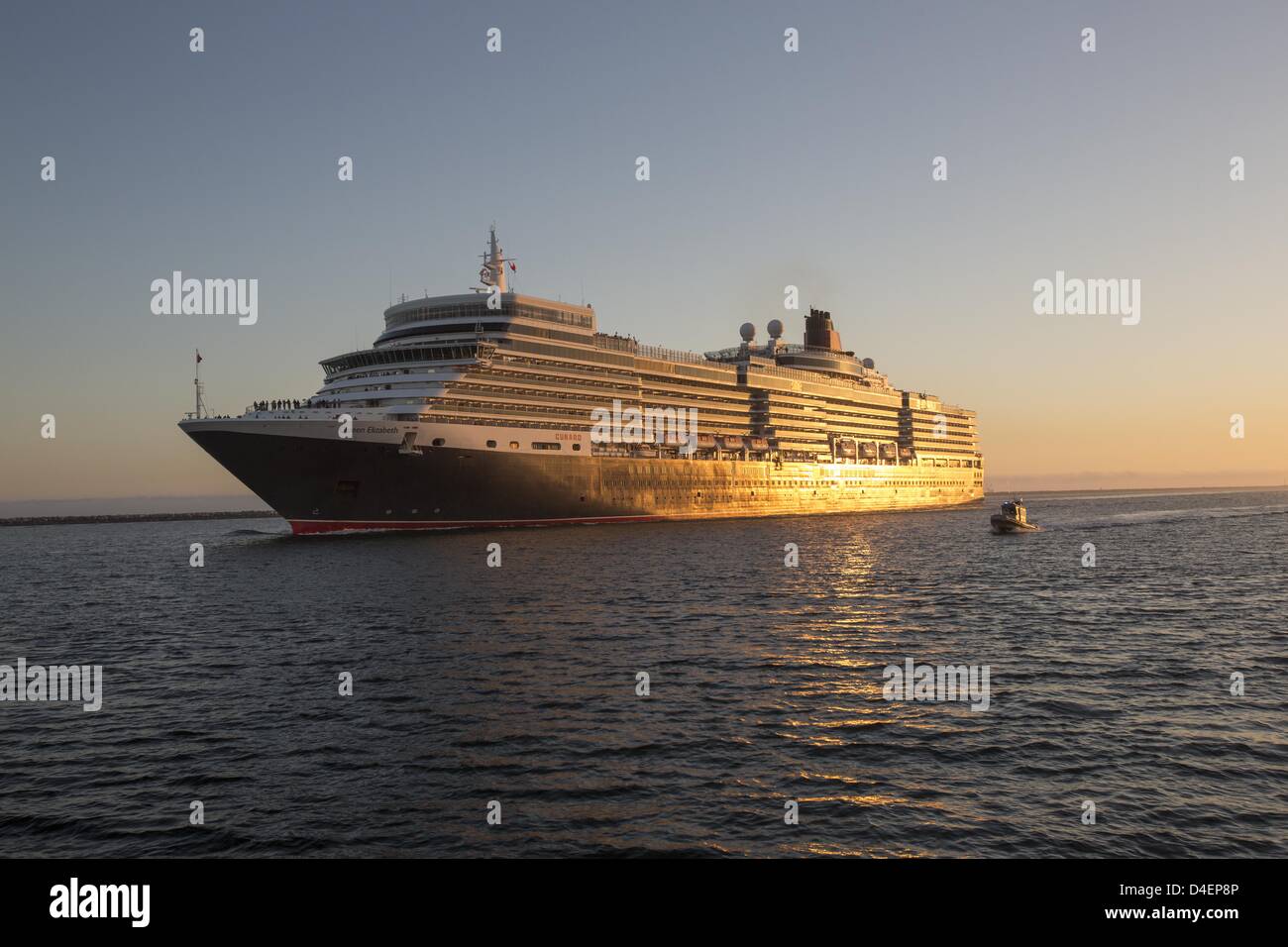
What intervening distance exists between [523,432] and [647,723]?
57.3 m

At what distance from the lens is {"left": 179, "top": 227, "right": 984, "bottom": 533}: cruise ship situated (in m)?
62.5

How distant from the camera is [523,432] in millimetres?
72812

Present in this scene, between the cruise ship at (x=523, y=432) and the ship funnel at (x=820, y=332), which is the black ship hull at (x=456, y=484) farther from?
the ship funnel at (x=820, y=332)

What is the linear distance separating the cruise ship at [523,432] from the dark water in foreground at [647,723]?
2411 centimetres

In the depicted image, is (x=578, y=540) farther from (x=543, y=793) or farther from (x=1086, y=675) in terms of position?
(x=543, y=793)

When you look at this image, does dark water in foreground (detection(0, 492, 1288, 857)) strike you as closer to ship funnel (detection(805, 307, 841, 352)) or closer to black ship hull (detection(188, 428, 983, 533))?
black ship hull (detection(188, 428, 983, 533))

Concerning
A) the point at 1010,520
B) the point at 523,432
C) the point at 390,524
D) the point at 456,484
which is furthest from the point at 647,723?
the point at 1010,520

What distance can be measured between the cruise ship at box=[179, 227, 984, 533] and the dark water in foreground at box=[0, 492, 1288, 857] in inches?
949

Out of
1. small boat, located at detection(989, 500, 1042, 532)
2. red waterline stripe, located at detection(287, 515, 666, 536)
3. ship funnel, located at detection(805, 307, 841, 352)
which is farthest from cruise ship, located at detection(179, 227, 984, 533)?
small boat, located at detection(989, 500, 1042, 532)

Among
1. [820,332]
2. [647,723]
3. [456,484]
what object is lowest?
[647,723]

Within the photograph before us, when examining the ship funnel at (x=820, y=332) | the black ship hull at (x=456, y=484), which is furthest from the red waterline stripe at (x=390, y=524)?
the ship funnel at (x=820, y=332)

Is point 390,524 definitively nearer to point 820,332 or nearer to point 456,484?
point 456,484
